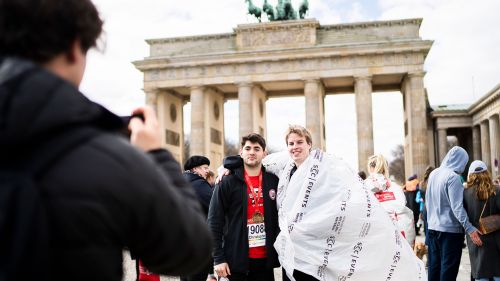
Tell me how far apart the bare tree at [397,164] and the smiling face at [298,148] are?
90.1 m

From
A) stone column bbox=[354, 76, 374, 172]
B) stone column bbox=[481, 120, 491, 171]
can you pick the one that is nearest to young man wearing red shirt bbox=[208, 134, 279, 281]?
A: stone column bbox=[354, 76, 374, 172]

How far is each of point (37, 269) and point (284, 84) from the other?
41.9 m

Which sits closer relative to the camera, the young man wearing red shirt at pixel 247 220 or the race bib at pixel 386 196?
the young man wearing red shirt at pixel 247 220

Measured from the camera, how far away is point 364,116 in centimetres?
3894

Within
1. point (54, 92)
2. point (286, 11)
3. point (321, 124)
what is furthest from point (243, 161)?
point (286, 11)

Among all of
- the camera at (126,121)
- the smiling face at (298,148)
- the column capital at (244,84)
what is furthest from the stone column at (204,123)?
the camera at (126,121)

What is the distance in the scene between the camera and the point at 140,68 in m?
42.1

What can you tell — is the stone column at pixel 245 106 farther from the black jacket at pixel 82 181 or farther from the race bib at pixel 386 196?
the black jacket at pixel 82 181

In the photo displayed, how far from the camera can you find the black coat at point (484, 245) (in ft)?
23.0

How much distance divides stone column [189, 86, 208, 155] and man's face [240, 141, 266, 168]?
3593cm

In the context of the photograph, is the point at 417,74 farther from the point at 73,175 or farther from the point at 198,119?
the point at 73,175

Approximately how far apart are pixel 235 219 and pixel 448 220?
386 centimetres

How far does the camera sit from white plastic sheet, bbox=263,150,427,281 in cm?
457

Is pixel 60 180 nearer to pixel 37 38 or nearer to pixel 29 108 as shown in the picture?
pixel 29 108
